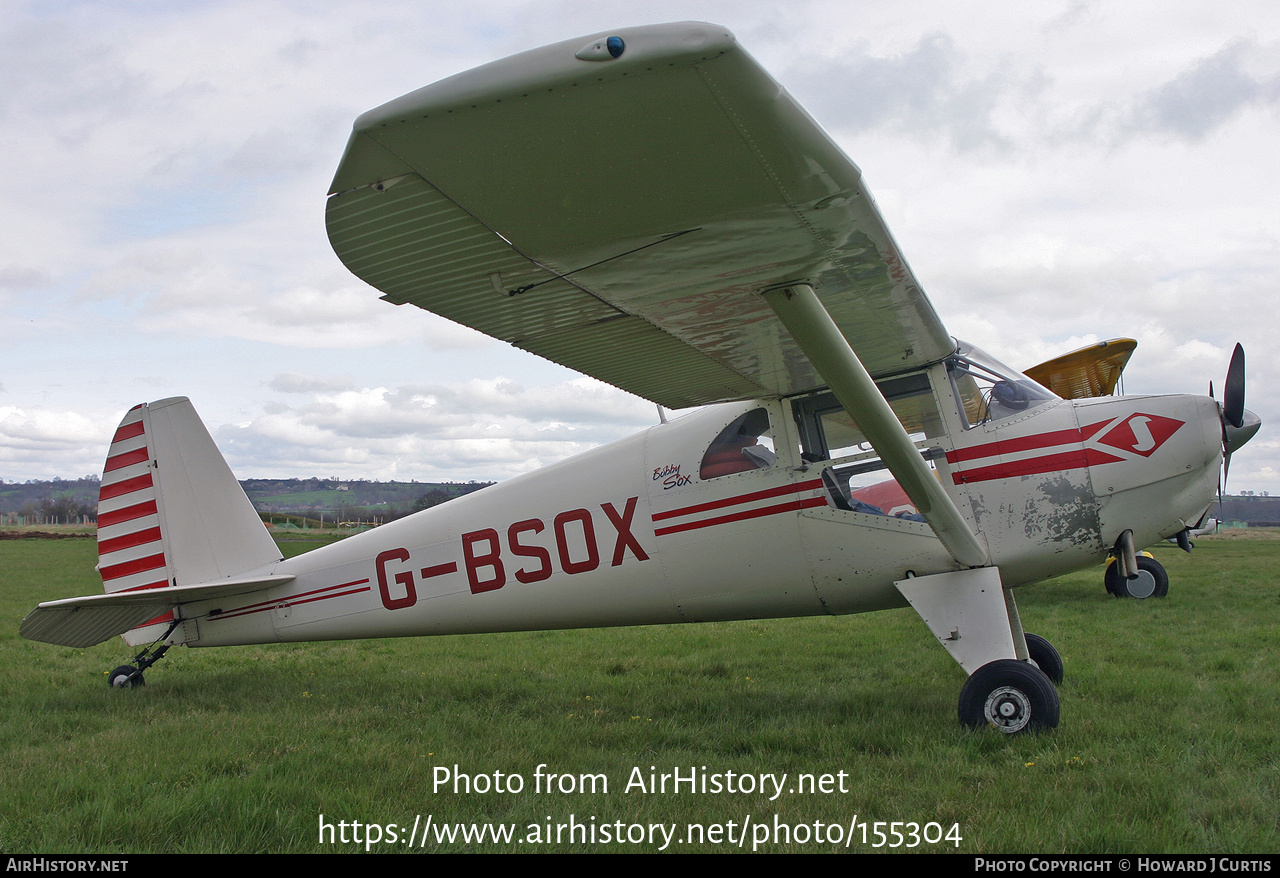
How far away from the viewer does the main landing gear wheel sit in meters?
10.5

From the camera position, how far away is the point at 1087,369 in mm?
12266

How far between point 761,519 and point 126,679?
16.7 feet

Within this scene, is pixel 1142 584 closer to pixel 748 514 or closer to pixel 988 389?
pixel 988 389

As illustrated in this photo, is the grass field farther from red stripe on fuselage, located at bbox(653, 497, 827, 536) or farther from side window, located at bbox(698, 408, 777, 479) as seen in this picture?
side window, located at bbox(698, 408, 777, 479)

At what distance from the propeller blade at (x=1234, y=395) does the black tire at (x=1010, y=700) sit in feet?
6.73

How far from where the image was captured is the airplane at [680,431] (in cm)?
221

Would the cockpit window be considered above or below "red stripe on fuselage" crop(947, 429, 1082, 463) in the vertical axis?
above

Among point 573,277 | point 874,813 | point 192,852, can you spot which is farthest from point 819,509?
point 192,852

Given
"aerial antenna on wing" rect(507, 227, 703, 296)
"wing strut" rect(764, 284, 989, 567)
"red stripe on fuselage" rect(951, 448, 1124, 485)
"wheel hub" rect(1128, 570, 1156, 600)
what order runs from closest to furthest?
1. "aerial antenna on wing" rect(507, 227, 703, 296)
2. "wing strut" rect(764, 284, 989, 567)
3. "red stripe on fuselage" rect(951, 448, 1124, 485)
4. "wheel hub" rect(1128, 570, 1156, 600)

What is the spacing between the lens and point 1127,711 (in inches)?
183

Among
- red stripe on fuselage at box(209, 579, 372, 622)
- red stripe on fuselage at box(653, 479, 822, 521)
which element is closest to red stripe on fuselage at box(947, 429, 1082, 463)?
red stripe on fuselage at box(653, 479, 822, 521)

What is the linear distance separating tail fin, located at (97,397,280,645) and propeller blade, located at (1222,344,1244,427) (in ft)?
22.7

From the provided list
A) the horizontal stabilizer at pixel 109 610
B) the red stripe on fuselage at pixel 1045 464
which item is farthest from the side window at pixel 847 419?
the horizontal stabilizer at pixel 109 610
